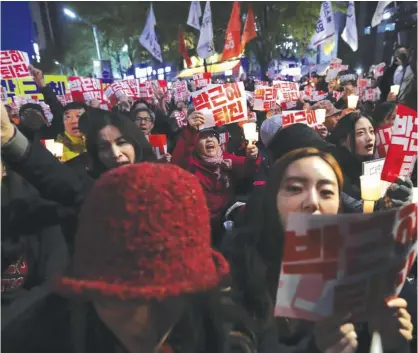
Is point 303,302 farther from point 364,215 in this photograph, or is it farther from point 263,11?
point 263,11

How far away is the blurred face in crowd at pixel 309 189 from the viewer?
1.37 m

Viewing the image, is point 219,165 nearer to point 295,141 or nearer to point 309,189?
point 295,141

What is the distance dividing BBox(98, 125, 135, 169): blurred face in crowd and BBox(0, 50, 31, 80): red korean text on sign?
3.53 meters

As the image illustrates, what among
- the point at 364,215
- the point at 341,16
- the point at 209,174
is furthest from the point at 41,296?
the point at 341,16

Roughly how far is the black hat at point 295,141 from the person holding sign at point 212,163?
42cm

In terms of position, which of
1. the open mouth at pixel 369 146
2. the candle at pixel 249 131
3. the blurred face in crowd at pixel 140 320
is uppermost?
the candle at pixel 249 131

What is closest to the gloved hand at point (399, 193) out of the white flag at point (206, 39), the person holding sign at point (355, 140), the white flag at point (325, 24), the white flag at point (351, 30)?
the person holding sign at point (355, 140)

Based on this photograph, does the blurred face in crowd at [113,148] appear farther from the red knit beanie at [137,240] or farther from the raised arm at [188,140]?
the raised arm at [188,140]

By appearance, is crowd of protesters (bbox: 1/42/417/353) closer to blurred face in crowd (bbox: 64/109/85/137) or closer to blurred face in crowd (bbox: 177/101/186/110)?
blurred face in crowd (bbox: 64/109/85/137)

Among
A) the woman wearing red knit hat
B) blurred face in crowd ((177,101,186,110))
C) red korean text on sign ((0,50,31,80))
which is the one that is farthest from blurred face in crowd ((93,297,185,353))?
blurred face in crowd ((177,101,186,110))

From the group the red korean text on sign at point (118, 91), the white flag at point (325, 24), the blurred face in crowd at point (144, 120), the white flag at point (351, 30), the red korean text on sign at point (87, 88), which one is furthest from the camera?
the white flag at point (351, 30)

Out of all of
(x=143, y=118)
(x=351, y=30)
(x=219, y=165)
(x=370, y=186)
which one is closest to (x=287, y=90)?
(x=143, y=118)

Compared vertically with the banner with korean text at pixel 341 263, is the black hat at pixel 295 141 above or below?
above

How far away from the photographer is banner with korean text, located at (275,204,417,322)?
3.84 feet
